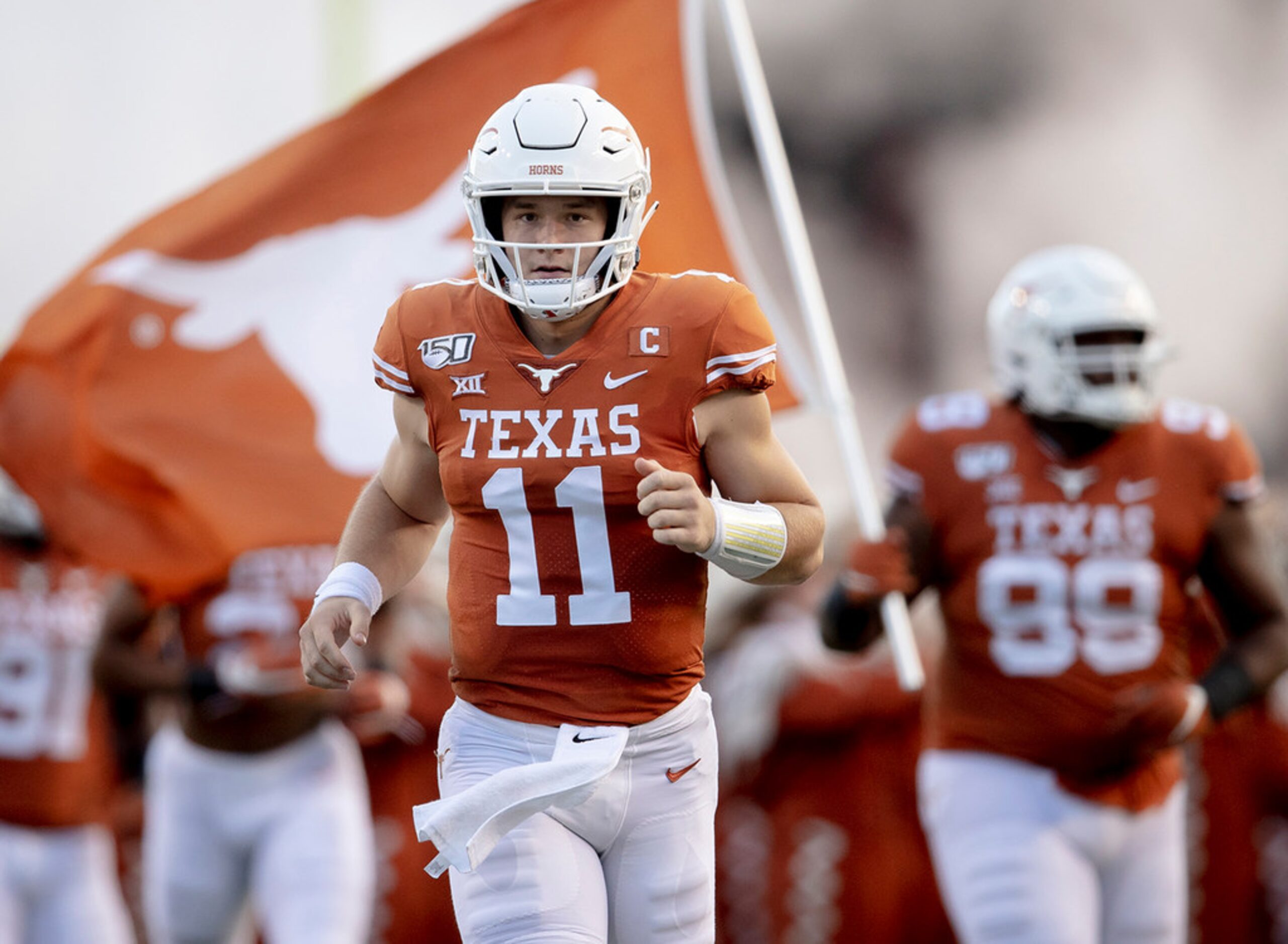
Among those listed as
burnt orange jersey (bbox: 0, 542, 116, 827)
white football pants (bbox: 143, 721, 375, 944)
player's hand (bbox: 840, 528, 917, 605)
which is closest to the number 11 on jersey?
player's hand (bbox: 840, 528, 917, 605)

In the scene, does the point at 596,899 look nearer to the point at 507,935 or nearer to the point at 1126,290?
the point at 507,935

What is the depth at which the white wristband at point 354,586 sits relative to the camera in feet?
10.6

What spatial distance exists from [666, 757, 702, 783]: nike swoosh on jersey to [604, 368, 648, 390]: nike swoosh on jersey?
658mm

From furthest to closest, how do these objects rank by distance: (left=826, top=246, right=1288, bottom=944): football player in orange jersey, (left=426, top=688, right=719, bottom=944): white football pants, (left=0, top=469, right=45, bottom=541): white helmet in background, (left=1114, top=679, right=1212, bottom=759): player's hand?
(left=0, top=469, right=45, bottom=541): white helmet in background
(left=826, top=246, right=1288, bottom=944): football player in orange jersey
(left=1114, top=679, right=1212, bottom=759): player's hand
(left=426, top=688, right=719, bottom=944): white football pants

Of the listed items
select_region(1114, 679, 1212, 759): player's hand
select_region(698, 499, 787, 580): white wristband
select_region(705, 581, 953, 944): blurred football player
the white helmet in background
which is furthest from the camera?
select_region(705, 581, 953, 944): blurred football player

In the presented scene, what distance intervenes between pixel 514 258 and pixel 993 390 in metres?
7.10

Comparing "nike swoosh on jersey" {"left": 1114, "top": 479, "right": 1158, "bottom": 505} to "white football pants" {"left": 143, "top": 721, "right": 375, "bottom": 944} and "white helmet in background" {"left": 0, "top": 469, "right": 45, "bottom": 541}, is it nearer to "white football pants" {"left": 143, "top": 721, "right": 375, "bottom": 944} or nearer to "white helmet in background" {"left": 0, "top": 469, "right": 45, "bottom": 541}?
"white football pants" {"left": 143, "top": 721, "right": 375, "bottom": 944}

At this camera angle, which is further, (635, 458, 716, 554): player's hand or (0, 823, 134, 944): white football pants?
(0, 823, 134, 944): white football pants

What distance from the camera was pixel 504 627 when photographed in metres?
3.15

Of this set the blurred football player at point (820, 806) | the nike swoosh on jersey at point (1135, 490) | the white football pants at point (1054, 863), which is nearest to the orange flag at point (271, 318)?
the nike swoosh on jersey at point (1135, 490)

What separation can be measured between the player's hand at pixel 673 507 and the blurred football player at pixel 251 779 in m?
3.28

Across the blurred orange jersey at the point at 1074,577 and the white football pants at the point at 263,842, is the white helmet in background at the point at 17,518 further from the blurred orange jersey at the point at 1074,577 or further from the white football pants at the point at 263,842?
the blurred orange jersey at the point at 1074,577

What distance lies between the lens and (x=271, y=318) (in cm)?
543

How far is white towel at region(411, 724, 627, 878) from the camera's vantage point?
117 inches
